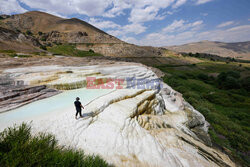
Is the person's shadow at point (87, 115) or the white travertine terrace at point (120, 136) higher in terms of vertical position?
the person's shadow at point (87, 115)

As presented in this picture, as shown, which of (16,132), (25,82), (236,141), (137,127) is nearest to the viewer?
(16,132)

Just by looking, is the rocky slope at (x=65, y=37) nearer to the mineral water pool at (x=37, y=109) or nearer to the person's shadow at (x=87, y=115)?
the mineral water pool at (x=37, y=109)

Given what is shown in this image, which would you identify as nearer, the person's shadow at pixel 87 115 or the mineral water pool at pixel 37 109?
the mineral water pool at pixel 37 109

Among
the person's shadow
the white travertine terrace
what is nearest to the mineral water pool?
the person's shadow

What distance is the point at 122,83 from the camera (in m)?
11.1

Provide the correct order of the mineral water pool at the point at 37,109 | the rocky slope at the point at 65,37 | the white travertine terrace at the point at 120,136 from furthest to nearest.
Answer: the rocky slope at the point at 65,37 < the mineral water pool at the point at 37,109 < the white travertine terrace at the point at 120,136

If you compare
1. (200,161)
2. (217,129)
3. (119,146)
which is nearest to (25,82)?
(119,146)

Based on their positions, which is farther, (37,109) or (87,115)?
(37,109)

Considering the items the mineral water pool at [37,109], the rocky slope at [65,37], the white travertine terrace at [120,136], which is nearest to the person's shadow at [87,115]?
the white travertine terrace at [120,136]

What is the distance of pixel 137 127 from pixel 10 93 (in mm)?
8340

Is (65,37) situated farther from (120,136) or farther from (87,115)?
(120,136)

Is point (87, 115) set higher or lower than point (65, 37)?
lower

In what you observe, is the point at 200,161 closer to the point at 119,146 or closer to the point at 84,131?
the point at 119,146

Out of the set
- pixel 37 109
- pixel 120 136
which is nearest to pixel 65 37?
pixel 37 109
